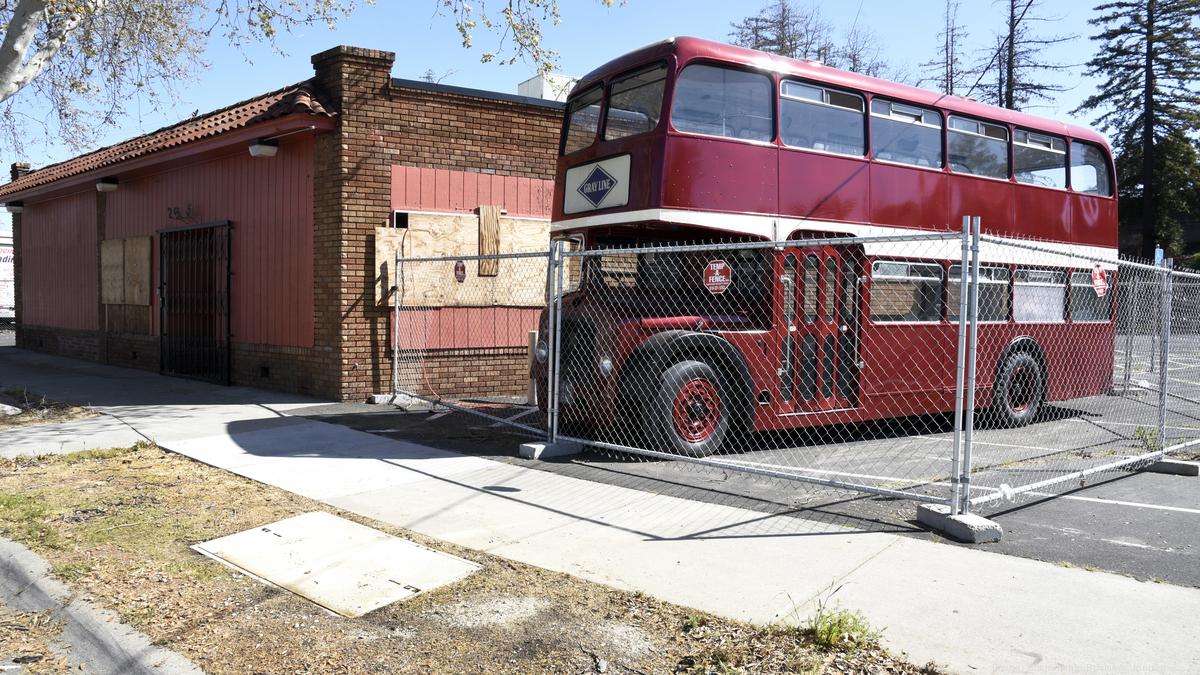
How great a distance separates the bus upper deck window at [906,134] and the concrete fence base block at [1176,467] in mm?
3820

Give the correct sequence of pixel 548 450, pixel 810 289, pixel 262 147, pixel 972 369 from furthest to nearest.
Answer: pixel 262 147
pixel 810 289
pixel 548 450
pixel 972 369

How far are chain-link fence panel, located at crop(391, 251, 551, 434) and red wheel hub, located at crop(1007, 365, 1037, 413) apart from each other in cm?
608

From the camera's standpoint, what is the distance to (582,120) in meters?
9.13

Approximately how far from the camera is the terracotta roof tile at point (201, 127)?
A: 1103 centimetres

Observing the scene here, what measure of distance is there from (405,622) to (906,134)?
7.75m

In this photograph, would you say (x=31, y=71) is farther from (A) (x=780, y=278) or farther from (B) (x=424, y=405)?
(A) (x=780, y=278)

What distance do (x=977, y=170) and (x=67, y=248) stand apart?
58.8 feet

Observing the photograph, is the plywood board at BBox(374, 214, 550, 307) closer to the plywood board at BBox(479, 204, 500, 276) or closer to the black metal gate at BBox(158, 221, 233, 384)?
the plywood board at BBox(479, 204, 500, 276)

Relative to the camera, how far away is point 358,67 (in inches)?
440

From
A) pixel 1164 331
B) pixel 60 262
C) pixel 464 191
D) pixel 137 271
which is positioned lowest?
pixel 1164 331

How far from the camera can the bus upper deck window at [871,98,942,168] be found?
30.1ft

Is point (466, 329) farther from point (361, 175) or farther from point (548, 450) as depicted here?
point (548, 450)

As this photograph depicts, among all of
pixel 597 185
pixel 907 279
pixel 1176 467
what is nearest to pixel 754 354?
pixel 597 185

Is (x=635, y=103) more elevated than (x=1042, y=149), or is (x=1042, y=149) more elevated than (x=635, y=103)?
(x=1042, y=149)
